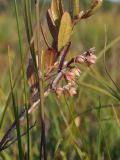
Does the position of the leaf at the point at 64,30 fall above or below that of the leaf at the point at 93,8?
below

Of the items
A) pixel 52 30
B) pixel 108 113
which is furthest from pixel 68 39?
pixel 108 113

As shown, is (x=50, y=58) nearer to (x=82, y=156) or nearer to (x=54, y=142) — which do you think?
(x=82, y=156)

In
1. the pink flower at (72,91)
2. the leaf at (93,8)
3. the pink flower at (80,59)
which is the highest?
the leaf at (93,8)

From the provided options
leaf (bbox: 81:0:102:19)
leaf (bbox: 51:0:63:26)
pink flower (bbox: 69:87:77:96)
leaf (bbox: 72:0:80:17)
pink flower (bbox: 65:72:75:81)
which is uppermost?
leaf (bbox: 51:0:63:26)

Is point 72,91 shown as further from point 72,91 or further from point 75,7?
point 75,7
